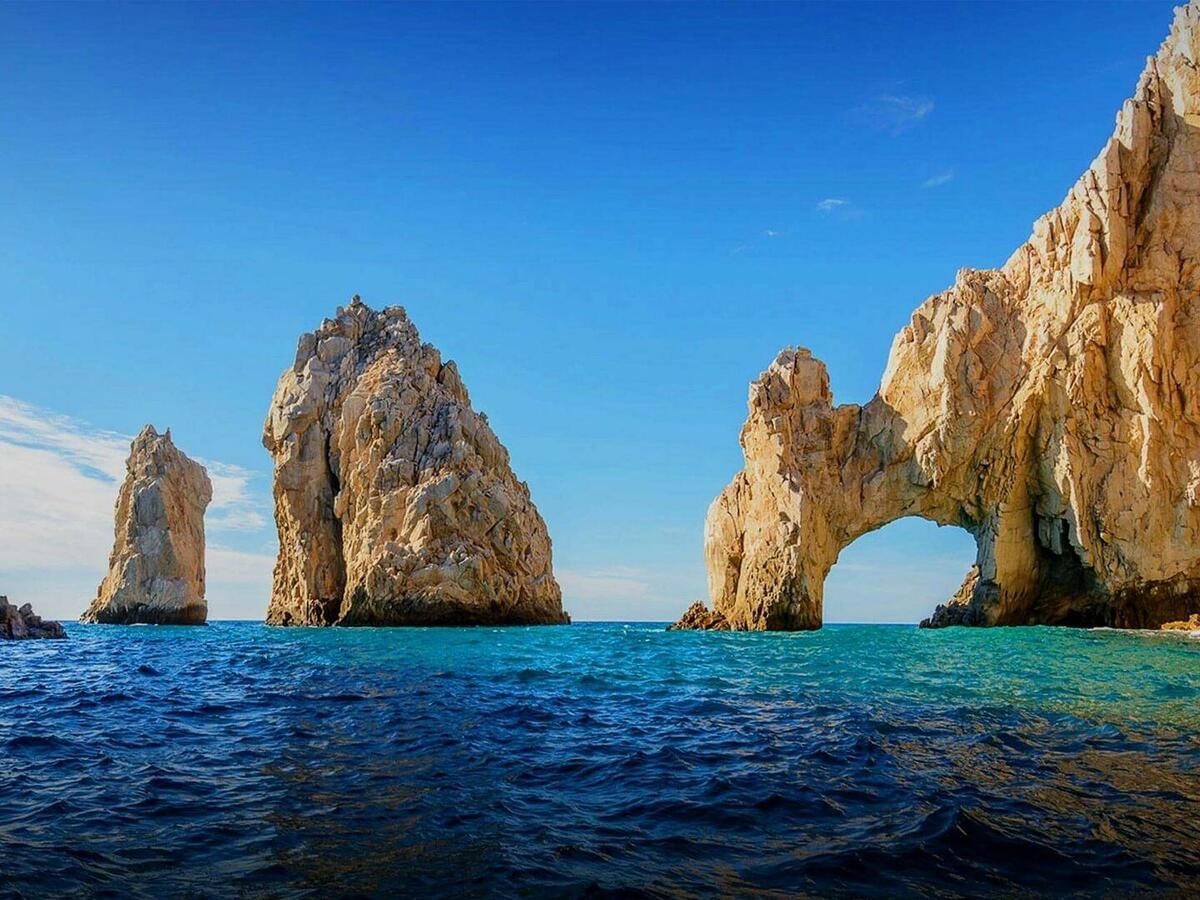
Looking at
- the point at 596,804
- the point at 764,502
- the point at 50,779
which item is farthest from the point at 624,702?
the point at 764,502

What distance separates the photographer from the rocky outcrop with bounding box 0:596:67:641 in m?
37.2

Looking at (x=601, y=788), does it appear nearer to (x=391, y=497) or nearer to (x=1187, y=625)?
(x=1187, y=625)

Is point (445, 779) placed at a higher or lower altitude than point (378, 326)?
lower

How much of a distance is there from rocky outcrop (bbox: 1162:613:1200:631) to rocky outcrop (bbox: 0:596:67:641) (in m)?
57.5

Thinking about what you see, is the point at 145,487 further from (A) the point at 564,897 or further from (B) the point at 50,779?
(A) the point at 564,897

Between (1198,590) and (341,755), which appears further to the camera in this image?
(1198,590)

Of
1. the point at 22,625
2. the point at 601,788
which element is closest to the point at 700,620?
the point at 22,625

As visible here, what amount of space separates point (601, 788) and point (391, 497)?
58423mm

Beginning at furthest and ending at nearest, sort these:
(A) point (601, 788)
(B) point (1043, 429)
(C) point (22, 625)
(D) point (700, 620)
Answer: (D) point (700, 620)
(B) point (1043, 429)
(C) point (22, 625)
(A) point (601, 788)

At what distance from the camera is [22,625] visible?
128 ft

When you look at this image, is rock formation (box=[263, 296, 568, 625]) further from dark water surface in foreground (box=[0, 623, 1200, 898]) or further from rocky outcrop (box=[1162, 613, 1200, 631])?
rocky outcrop (box=[1162, 613, 1200, 631])

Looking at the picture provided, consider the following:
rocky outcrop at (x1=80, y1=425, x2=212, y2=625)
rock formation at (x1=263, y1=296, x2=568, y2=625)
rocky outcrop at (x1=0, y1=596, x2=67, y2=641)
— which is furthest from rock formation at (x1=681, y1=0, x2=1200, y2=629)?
rocky outcrop at (x1=80, y1=425, x2=212, y2=625)

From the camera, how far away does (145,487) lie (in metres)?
83.2

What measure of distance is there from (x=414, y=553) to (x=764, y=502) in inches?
1082
